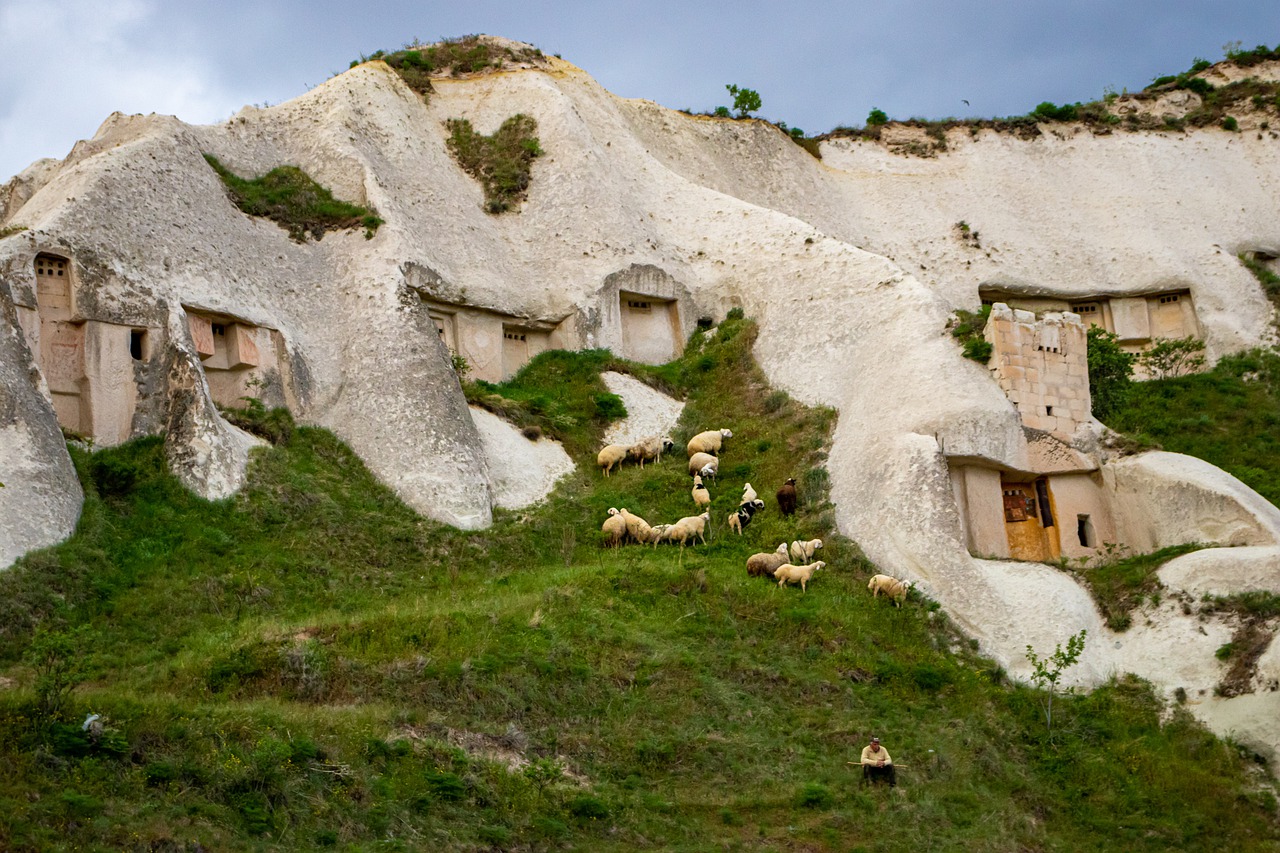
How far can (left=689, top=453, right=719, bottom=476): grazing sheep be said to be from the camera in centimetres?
3195

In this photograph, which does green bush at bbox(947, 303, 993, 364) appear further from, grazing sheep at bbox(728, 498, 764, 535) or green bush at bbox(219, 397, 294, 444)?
green bush at bbox(219, 397, 294, 444)

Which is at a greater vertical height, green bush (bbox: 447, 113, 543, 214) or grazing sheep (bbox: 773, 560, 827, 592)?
green bush (bbox: 447, 113, 543, 214)

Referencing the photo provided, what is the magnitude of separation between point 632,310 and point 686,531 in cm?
1079

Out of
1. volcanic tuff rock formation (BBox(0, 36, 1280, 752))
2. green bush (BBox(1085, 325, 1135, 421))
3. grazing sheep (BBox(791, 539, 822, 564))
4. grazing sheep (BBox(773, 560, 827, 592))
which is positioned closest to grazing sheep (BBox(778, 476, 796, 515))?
volcanic tuff rock formation (BBox(0, 36, 1280, 752))

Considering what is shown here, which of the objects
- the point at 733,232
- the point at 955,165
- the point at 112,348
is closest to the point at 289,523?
the point at 112,348

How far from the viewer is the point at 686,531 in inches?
1141

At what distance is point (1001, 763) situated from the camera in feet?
76.1

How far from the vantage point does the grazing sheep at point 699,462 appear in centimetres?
3195

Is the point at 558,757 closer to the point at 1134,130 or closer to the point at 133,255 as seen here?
the point at 133,255

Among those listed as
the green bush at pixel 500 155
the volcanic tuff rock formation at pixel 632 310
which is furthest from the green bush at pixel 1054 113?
the green bush at pixel 500 155

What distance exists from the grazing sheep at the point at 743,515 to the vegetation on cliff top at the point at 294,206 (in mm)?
11314

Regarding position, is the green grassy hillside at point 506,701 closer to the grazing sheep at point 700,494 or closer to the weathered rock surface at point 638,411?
the grazing sheep at point 700,494

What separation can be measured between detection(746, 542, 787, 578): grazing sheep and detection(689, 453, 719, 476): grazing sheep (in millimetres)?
4504

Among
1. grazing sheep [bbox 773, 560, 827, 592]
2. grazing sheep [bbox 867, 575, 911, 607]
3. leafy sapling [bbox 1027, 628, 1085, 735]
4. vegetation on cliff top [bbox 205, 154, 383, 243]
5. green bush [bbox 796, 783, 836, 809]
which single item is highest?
vegetation on cliff top [bbox 205, 154, 383, 243]
